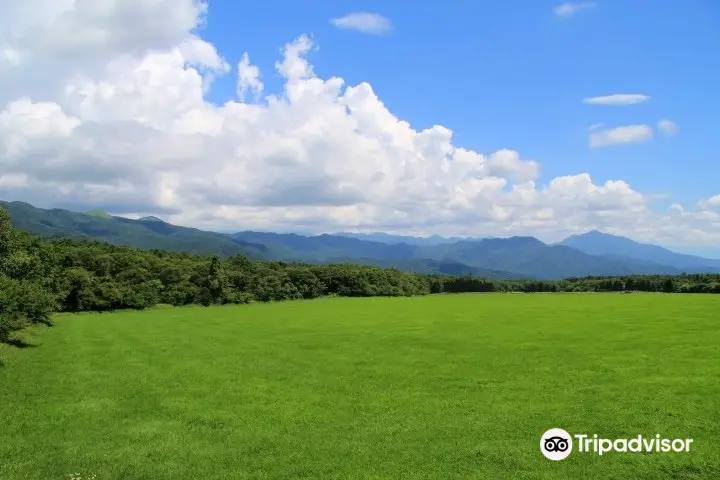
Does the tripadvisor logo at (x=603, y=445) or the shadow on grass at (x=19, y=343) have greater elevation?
the tripadvisor logo at (x=603, y=445)

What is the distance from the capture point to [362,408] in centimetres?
2227

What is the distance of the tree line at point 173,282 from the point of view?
56.9 m

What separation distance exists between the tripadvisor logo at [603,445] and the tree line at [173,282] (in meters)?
39.8

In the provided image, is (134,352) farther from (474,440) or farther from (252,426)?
(474,440)

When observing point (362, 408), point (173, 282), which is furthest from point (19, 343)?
point (173, 282)

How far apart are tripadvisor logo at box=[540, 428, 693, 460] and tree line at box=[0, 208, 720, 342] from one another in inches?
1567

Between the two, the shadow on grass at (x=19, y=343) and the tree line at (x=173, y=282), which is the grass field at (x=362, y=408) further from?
the tree line at (x=173, y=282)

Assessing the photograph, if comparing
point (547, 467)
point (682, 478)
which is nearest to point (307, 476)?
point (547, 467)

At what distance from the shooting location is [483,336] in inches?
1817

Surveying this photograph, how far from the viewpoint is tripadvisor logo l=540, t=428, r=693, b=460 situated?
15.8m

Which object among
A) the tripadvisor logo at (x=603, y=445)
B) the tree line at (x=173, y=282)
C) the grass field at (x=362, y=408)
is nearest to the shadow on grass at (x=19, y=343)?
the tree line at (x=173, y=282)

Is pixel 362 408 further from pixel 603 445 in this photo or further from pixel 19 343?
pixel 19 343

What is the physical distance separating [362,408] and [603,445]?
30.7 feet

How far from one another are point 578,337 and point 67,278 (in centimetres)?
8728
